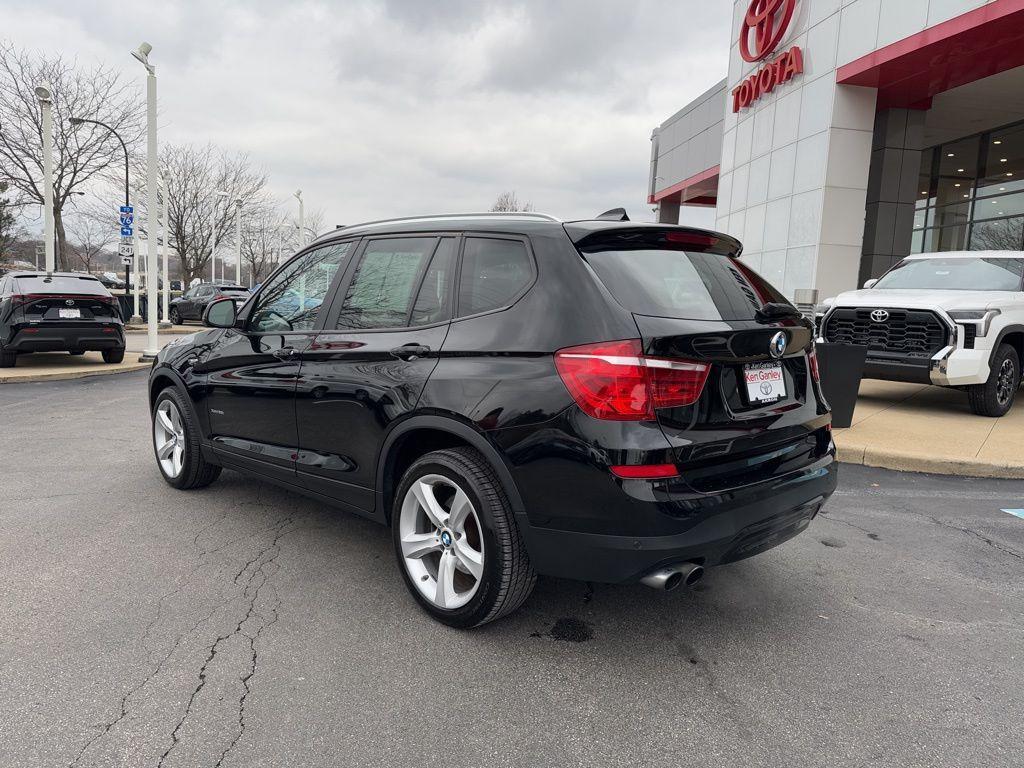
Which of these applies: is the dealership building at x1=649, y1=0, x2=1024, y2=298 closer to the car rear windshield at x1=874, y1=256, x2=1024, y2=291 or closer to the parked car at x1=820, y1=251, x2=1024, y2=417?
the car rear windshield at x1=874, y1=256, x2=1024, y2=291

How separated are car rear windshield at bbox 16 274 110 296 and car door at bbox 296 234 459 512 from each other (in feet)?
31.7

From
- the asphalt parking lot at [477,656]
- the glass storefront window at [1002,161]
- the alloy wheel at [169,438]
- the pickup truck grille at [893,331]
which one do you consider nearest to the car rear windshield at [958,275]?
the pickup truck grille at [893,331]

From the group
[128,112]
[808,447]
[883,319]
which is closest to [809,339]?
[808,447]

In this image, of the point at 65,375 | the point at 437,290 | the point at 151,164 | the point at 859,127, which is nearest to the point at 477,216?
the point at 437,290

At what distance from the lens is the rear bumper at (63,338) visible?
10867 millimetres

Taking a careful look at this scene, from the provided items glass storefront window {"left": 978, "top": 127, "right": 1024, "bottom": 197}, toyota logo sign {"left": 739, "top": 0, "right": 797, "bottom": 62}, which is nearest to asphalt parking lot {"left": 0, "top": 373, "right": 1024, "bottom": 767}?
toyota logo sign {"left": 739, "top": 0, "right": 797, "bottom": 62}

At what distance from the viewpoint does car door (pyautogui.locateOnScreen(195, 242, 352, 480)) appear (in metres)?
3.85

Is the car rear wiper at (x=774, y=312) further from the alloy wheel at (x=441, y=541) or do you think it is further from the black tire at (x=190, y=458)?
the black tire at (x=190, y=458)

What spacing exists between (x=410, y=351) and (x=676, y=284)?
1.21m

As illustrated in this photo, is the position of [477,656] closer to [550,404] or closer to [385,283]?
[550,404]

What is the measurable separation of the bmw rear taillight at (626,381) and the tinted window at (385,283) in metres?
1.09

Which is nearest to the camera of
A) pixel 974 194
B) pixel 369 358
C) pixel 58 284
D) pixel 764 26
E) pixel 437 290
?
pixel 437 290

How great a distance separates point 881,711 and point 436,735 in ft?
5.23

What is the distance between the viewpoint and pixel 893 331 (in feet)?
26.0
